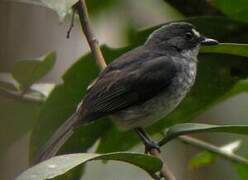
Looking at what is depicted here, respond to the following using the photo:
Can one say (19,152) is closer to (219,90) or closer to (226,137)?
(226,137)

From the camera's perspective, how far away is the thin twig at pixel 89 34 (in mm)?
3165

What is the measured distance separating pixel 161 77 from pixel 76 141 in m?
0.64

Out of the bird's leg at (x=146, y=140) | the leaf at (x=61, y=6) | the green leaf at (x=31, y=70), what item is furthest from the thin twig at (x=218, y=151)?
the leaf at (x=61, y=6)

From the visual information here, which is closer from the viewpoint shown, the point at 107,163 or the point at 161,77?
the point at 107,163

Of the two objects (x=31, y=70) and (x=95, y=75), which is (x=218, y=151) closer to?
(x=95, y=75)

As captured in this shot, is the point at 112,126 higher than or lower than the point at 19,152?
higher

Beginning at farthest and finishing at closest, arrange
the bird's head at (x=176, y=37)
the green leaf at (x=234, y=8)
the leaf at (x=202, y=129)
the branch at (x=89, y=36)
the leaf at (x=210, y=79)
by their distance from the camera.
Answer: the bird's head at (x=176, y=37), the leaf at (x=210, y=79), the green leaf at (x=234, y=8), the branch at (x=89, y=36), the leaf at (x=202, y=129)

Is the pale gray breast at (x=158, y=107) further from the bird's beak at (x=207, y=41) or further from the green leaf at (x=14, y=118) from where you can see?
the green leaf at (x=14, y=118)

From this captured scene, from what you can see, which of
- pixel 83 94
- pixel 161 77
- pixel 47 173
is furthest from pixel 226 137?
pixel 47 173

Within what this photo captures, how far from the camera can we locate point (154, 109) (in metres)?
3.80

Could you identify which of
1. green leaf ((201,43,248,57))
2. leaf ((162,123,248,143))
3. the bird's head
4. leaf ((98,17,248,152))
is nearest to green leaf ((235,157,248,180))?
leaf ((162,123,248,143))

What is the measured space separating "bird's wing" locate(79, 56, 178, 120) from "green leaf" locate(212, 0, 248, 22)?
0.58 meters

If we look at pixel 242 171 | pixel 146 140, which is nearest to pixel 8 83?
pixel 146 140

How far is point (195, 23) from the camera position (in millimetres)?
3615
